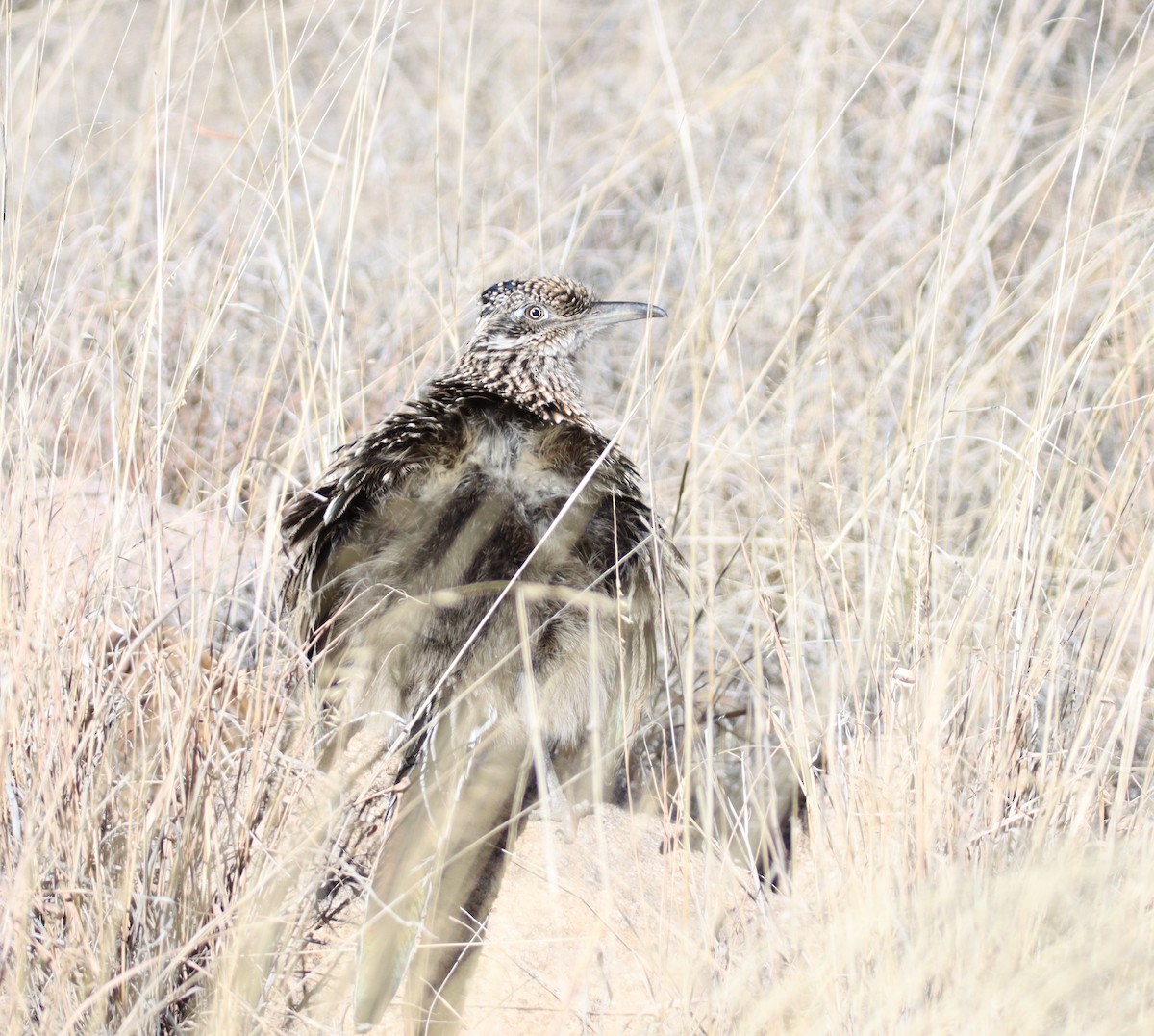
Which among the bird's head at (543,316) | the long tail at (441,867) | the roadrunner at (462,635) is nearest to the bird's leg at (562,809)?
the roadrunner at (462,635)

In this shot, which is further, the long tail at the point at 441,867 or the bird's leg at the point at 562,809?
the bird's leg at the point at 562,809

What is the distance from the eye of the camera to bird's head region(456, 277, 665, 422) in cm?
395

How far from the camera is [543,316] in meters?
4.03

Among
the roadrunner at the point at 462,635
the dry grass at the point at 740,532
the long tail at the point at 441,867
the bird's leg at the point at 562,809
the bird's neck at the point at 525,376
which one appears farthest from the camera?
the bird's neck at the point at 525,376

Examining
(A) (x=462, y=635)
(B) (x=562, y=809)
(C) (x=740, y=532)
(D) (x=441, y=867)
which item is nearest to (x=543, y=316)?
(C) (x=740, y=532)

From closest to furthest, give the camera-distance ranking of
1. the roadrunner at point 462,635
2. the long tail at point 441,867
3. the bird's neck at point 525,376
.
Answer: the long tail at point 441,867
the roadrunner at point 462,635
the bird's neck at point 525,376

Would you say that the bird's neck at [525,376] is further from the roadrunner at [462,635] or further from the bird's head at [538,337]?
the roadrunner at [462,635]

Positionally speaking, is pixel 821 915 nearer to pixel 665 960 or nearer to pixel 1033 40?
pixel 665 960

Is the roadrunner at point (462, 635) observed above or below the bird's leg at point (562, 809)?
above

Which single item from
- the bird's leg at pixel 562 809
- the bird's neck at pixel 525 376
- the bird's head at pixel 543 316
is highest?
the bird's head at pixel 543 316

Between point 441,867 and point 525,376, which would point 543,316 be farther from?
point 441,867

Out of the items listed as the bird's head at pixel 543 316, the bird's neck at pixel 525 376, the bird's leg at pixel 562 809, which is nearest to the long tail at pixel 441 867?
the bird's leg at pixel 562 809

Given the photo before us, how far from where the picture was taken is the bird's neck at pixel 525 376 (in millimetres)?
3912

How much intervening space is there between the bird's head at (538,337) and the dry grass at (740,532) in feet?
0.96
